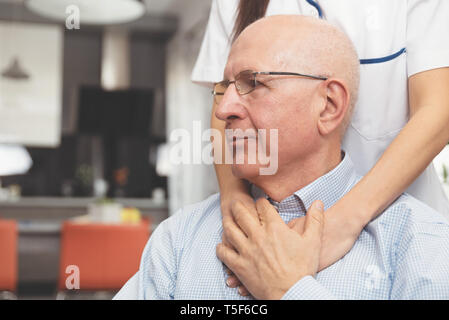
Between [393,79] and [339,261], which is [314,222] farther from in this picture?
[393,79]

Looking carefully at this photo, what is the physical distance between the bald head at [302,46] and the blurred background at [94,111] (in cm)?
512

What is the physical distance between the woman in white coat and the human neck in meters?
0.05

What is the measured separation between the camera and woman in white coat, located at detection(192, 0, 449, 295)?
37.9 inches

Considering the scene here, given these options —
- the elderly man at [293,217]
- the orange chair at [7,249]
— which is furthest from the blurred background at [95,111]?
the elderly man at [293,217]

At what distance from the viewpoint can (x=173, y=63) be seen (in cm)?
747

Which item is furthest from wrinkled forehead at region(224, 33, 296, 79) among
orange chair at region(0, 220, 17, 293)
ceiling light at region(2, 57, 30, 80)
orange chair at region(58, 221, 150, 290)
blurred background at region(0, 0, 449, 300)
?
ceiling light at region(2, 57, 30, 80)

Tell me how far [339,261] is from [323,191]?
0.15 m

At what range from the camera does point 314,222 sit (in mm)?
844

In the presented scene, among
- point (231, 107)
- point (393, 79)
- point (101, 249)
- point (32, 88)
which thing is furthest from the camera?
point (32, 88)

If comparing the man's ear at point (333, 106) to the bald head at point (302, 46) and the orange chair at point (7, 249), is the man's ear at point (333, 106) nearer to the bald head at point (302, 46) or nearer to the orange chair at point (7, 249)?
the bald head at point (302, 46)

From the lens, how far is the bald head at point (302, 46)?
953mm

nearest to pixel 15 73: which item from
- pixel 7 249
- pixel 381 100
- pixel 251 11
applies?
pixel 7 249

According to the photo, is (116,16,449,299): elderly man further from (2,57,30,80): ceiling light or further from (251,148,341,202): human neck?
(2,57,30,80): ceiling light
